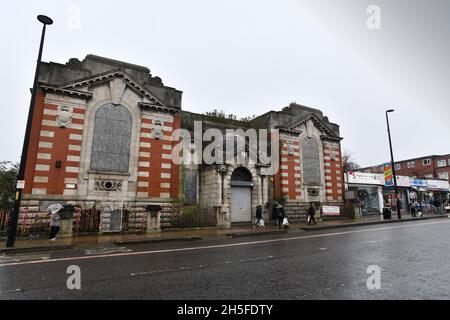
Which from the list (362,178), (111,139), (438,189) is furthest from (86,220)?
(438,189)

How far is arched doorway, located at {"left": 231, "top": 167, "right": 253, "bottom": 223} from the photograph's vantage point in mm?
19984

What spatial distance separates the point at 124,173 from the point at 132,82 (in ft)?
20.1

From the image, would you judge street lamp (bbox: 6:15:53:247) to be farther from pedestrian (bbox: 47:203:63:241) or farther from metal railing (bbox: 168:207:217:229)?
metal railing (bbox: 168:207:217:229)

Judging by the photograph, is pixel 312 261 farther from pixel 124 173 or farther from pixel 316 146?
pixel 316 146

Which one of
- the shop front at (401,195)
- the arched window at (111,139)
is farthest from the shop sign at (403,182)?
the arched window at (111,139)

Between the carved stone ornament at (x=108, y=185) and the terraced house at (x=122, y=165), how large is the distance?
55mm

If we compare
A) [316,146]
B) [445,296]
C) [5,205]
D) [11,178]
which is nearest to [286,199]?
[316,146]

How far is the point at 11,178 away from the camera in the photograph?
21703mm

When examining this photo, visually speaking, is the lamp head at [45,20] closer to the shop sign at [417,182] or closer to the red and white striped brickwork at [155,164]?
the red and white striped brickwork at [155,164]

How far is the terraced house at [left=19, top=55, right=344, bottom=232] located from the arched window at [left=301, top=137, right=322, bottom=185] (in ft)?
10.5

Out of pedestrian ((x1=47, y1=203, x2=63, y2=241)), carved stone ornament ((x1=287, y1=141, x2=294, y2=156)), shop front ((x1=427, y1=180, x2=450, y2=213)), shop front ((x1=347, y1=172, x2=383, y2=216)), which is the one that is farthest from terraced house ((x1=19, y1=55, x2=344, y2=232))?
shop front ((x1=427, y1=180, x2=450, y2=213))

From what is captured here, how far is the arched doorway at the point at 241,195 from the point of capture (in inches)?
787

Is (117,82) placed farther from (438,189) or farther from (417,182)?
(438,189)
